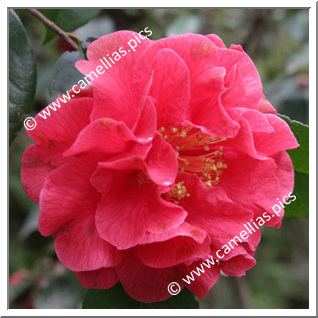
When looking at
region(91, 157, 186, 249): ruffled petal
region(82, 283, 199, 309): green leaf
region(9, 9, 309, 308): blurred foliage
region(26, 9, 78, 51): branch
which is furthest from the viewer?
region(9, 9, 309, 308): blurred foliage

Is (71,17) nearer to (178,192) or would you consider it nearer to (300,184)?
(178,192)

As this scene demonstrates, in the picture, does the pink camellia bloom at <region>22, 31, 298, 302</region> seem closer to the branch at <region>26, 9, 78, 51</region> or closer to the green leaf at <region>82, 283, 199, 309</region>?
the green leaf at <region>82, 283, 199, 309</region>

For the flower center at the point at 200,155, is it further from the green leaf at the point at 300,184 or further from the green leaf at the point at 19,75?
the green leaf at the point at 19,75

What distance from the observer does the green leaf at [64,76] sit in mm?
912

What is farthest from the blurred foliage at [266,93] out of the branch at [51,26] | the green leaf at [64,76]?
the branch at [51,26]

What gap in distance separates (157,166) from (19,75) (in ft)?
1.43

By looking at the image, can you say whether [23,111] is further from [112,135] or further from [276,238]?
[276,238]

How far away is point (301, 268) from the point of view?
3.27 metres

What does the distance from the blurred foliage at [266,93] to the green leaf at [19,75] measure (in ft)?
0.20

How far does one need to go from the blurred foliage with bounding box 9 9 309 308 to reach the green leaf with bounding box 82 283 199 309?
0.43 metres

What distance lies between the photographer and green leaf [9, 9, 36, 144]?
91 centimetres

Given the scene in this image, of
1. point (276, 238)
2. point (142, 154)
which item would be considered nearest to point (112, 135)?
point (142, 154)

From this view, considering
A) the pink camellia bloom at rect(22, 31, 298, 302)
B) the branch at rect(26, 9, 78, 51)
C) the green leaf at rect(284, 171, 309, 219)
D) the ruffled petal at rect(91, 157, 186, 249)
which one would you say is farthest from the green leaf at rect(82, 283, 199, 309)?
the branch at rect(26, 9, 78, 51)

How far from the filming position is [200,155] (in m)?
0.84
